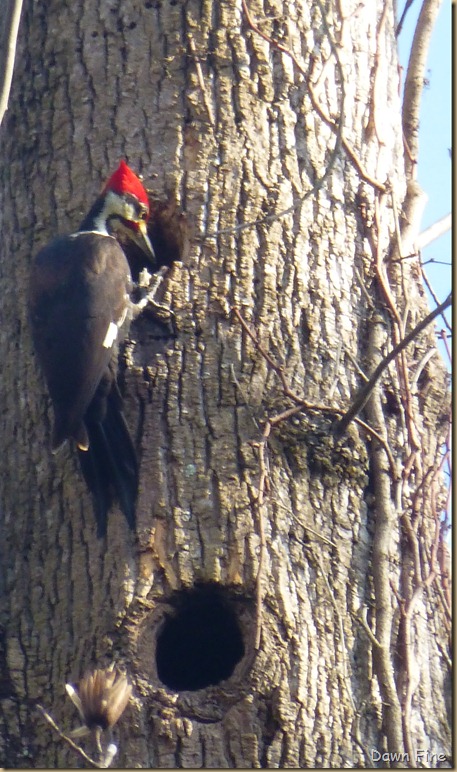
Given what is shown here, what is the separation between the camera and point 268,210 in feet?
10.4

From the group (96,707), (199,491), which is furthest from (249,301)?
(96,707)

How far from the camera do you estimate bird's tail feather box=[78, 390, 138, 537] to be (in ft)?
9.46

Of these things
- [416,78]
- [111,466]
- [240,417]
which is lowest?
[111,466]

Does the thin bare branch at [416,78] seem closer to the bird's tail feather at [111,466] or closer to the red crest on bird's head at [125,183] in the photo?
the red crest on bird's head at [125,183]

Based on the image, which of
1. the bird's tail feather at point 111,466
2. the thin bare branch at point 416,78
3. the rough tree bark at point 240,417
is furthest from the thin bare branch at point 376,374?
the thin bare branch at point 416,78

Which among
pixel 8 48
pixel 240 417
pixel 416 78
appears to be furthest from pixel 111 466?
pixel 416 78

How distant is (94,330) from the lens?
345cm

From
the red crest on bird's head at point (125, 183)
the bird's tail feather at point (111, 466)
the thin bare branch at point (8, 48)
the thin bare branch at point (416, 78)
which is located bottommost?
the bird's tail feather at point (111, 466)

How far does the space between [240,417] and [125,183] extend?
31.0 inches

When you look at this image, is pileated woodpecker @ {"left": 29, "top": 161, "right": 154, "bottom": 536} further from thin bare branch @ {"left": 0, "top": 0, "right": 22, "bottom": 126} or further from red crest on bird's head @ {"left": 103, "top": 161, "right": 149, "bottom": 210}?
thin bare branch @ {"left": 0, "top": 0, "right": 22, "bottom": 126}

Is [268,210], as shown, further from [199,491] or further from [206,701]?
[206,701]

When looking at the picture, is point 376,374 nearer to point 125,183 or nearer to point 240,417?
point 240,417

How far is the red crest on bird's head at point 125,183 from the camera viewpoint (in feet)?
10.6

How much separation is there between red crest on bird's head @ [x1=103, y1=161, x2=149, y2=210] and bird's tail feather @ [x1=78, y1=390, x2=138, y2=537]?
576 millimetres
